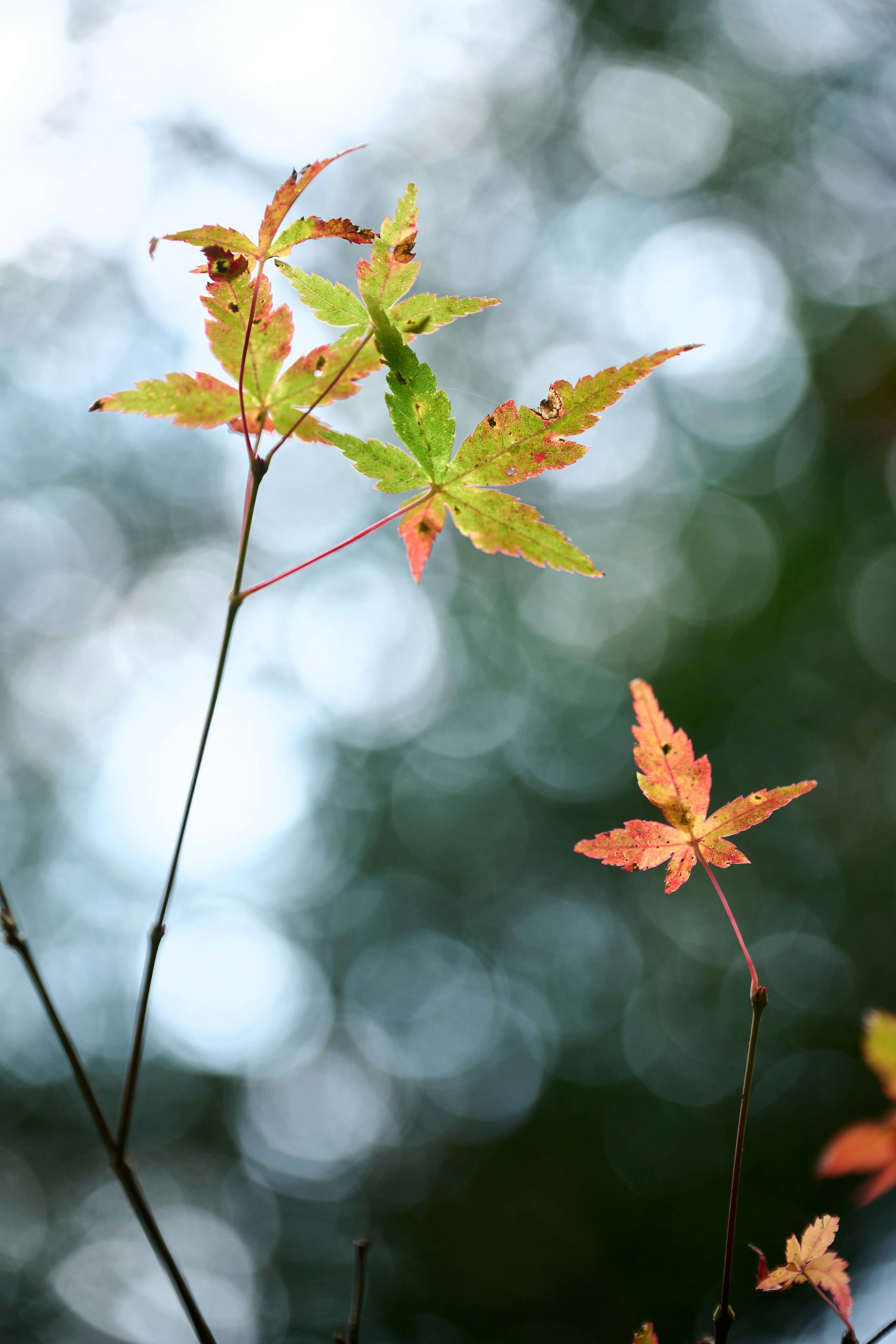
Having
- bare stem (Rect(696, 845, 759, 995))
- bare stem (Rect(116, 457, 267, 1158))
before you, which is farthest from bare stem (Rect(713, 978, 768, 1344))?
bare stem (Rect(116, 457, 267, 1158))

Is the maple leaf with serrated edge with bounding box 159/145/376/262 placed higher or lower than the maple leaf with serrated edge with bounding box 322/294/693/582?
higher

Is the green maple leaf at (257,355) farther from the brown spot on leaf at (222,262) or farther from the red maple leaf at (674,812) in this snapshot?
the red maple leaf at (674,812)

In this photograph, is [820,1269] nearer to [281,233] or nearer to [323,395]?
[323,395]

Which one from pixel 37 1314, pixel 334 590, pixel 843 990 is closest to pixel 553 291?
pixel 334 590

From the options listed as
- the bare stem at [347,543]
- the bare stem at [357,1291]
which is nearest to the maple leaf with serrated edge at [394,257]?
the bare stem at [347,543]

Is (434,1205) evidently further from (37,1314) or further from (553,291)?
(553,291)

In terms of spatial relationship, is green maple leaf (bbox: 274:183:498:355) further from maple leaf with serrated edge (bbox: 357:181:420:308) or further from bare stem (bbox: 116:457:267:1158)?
bare stem (bbox: 116:457:267:1158)

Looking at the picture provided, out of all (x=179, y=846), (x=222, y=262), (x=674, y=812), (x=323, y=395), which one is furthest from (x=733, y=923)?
(x=222, y=262)
